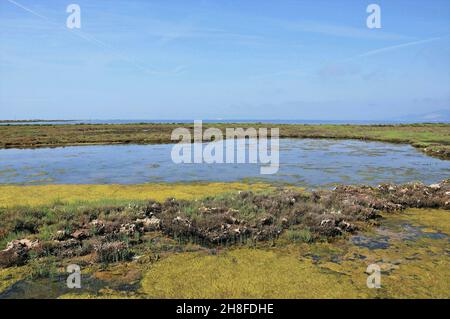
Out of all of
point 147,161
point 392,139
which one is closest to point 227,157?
point 147,161

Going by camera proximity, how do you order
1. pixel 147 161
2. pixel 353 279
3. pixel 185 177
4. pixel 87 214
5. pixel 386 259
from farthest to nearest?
pixel 147 161 → pixel 185 177 → pixel 87 214 → pixel 386 259 → pixel 353 279

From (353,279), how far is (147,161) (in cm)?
2723

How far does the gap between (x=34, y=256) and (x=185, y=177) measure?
590 inches

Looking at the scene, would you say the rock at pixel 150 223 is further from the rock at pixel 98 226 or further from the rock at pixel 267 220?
the rock at pixel 267 220

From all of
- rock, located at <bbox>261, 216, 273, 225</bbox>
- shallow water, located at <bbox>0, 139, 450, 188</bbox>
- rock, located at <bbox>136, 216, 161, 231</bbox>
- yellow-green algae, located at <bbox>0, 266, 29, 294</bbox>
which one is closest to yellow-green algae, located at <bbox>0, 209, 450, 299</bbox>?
yellow-green algae, located at <bbox>0, 266, 29, 294</bbox>

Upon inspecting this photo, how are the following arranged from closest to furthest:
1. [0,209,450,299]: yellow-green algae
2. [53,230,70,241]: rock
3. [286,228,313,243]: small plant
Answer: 1. [0,209,450,299]: yellow-green algae
2. [53,230,70,241]: rock
3. [286,228,313,243]: small plant

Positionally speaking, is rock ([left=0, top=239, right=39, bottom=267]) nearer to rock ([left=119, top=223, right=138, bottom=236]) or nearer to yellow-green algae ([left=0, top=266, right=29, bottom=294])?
yellow-green algae ([left=0, top=266, right=29, bottom=294])

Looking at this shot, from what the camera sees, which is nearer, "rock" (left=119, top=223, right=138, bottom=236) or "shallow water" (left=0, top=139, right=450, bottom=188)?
"rock" (left=119, top=223, right=138, bottom=236)

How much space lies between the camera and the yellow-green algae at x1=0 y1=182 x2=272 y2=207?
655 inches

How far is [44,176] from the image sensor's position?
24.4 metres

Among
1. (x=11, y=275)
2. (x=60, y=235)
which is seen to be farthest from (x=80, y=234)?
(x=11, y=275)
